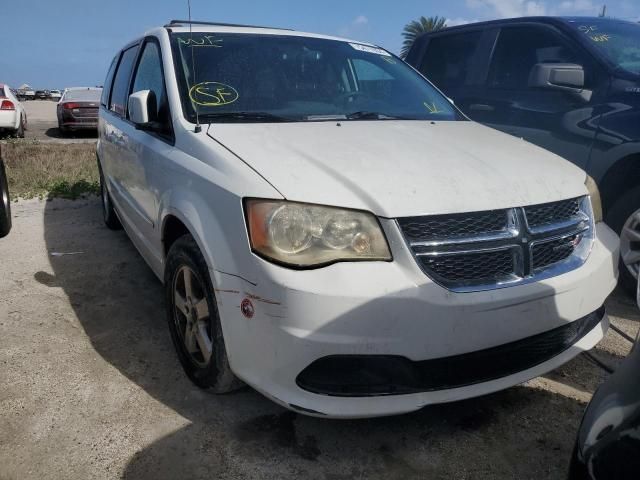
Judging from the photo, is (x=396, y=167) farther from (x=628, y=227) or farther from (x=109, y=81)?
(x=109, y=81)

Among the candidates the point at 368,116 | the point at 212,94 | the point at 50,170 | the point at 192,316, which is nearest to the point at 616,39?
the point at 368,116

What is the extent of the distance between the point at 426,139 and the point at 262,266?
1177 mm

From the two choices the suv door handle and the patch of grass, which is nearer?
the suv door handle

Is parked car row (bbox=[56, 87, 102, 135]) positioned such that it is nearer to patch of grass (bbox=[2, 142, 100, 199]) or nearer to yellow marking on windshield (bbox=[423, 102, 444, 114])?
patch of grass (bbox=[2, 142, 100, 199])

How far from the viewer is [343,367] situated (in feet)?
6.40

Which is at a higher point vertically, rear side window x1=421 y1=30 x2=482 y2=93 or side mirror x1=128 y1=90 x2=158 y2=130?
rear side window x1=421 y1=30 x2=482 y2=93

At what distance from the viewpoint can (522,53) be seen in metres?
4.43

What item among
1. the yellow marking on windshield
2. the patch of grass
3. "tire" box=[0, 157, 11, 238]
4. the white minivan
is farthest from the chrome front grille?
the patch of grass

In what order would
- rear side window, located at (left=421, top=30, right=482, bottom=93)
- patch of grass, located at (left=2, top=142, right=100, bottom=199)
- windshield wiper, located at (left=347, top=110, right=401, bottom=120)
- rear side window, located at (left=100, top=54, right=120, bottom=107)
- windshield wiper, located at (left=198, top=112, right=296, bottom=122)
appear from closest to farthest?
windshield wiper, located at (left=198, top=112, right=296, bottom=122) < windshield wiper, located at (left=347, top=110, right=401, bottom=120) < rear side window, located at (left=421, top=30, right=482, bottom=93) < rear side window, located at (left=100, top=54, right=120, bottom=107) < patch of grass, located at (left=2, top=142, right=100, bottom=199)

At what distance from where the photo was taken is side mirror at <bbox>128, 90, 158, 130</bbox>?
2825mm

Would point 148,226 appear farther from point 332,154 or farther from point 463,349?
point 463,349

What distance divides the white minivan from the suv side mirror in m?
1.30

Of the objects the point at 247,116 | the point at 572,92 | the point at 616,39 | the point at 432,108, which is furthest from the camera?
the point at 616,39

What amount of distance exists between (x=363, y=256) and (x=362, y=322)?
0.78 ft
